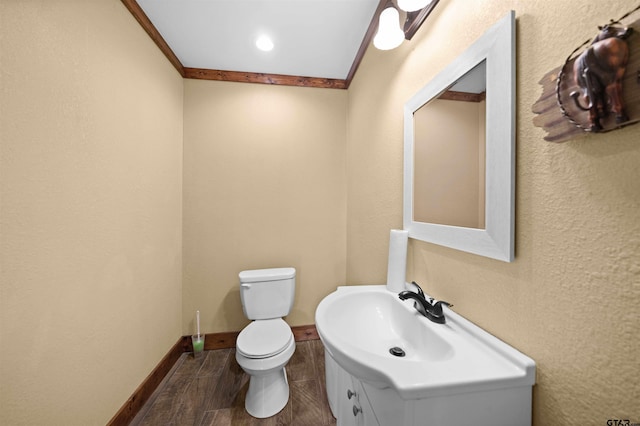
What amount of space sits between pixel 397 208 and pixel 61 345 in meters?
1.72

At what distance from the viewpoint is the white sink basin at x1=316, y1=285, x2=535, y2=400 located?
58 centimetres

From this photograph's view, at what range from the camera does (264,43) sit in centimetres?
181

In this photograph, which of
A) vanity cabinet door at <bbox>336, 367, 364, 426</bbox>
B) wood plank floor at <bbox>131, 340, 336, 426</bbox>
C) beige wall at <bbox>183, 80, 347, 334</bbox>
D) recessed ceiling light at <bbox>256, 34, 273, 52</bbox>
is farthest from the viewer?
beige wall at <bbox>183, 80, 347, 334</bbox>

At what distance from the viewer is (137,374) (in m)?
1.50

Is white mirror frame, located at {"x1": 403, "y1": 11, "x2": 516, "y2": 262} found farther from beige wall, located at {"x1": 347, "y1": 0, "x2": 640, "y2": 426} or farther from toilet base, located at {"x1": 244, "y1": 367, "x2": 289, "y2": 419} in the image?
toilet base, located at {"x1": 244, "y1": 367, "x2": 289, "y2": 419}

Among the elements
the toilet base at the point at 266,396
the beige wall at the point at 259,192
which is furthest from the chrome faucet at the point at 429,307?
the beige wall at the point at 259,192

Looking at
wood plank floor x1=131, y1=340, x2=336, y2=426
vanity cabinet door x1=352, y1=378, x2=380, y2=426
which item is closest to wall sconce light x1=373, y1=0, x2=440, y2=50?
vanity cabinet door x1=352, y1=378, x2=380, y2=426

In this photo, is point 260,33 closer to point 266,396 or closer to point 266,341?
point 266,341

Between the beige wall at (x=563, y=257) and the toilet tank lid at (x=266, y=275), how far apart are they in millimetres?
1353

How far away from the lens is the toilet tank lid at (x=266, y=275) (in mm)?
1923

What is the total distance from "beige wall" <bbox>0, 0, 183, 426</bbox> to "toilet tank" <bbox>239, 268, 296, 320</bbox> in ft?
2.15

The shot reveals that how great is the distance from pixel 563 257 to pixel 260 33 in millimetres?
2117

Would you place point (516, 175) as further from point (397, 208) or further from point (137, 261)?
point (137, 261)

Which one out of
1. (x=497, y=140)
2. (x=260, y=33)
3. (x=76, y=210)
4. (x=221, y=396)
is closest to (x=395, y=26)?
(x=497, y=140)
